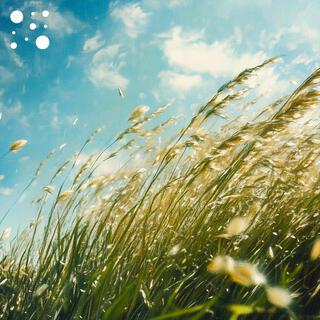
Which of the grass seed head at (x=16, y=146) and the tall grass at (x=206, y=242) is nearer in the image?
the tall grass at (x=206, y=242)

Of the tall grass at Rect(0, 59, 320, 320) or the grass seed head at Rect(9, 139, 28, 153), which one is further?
the grass seed head at Rect(9, 139, 28, 153)

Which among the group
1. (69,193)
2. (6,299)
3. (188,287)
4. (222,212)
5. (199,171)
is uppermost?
(69,193)

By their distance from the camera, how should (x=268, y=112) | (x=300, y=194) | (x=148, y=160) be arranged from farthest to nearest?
1. (x=148, y=160)
2. (x=268, y=112)
3. (x=300, y=194)

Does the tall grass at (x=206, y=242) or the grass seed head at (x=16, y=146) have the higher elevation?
the grass seed head at (x=16, y=146)

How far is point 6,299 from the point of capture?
208 centimetres

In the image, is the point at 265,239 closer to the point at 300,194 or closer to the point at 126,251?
the point at 300,194

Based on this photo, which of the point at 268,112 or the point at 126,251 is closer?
the point at 126,251

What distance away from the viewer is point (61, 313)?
178 centimetres

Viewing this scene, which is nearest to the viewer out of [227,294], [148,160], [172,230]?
[227,294]

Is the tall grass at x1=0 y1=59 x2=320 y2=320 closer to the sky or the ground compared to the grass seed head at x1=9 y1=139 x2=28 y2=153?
closer to the ground

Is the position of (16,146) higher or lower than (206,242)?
higher

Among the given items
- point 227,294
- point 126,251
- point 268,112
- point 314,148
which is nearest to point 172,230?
point 126,251

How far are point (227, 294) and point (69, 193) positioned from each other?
92cm

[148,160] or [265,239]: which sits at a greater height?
[148,160]
